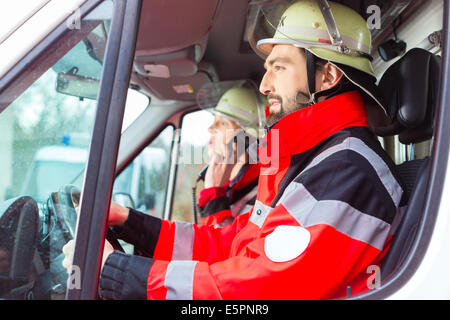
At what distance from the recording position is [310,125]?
138cm

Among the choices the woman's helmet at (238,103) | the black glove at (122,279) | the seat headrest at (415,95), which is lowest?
the black glove at (122,279)

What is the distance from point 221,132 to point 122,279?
2.04m

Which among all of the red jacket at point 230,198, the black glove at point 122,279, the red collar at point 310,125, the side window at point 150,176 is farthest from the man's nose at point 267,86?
the side window at point 150,176

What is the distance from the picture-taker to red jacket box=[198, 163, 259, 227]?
282cm

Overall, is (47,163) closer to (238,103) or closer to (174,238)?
(174,238)

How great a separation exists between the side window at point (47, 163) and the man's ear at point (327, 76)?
0.88m

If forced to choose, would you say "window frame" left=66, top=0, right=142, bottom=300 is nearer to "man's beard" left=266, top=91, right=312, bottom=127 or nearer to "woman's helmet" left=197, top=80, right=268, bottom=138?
"man's beard" left=266, top=91, right=312, bottom=127

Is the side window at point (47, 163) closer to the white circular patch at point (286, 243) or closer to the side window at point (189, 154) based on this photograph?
the white circular patch at point (286, 243)

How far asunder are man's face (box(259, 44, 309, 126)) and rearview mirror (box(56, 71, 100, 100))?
746 mm

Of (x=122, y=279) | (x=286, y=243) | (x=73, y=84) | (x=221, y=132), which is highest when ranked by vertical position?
(x=221, y=132)

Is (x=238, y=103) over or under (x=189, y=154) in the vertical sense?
over

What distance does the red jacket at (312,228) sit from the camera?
43.0 inches

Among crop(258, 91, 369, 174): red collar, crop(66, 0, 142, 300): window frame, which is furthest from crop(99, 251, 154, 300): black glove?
crop(258, 91, 369, 174): red collar

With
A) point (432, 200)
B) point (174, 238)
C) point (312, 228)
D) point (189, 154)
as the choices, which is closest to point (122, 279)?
point (312, 228)
